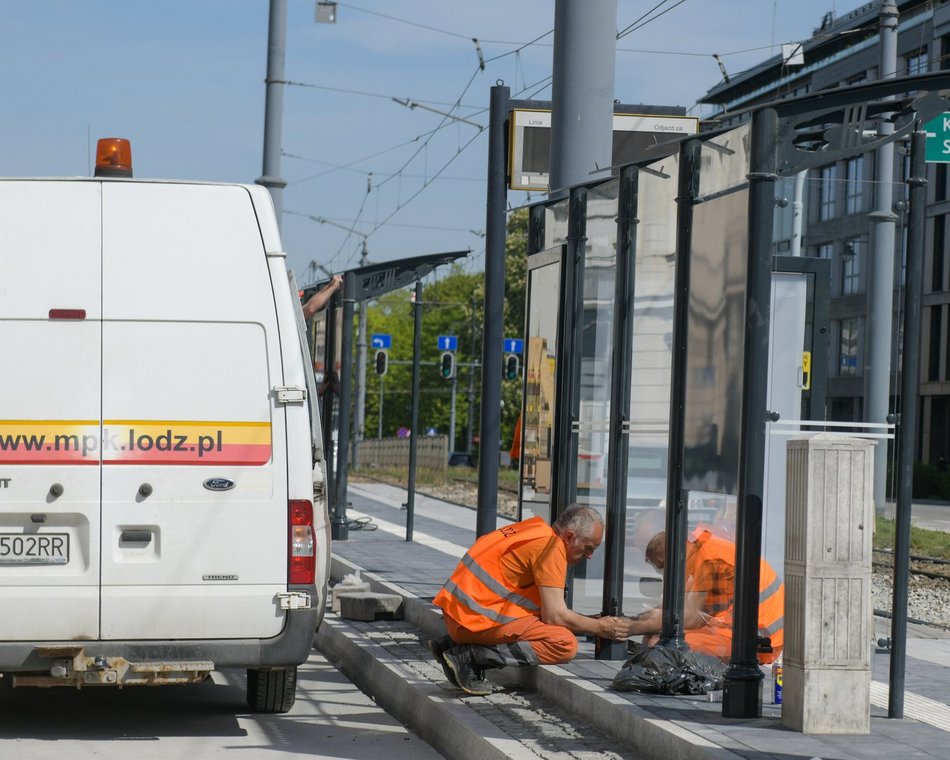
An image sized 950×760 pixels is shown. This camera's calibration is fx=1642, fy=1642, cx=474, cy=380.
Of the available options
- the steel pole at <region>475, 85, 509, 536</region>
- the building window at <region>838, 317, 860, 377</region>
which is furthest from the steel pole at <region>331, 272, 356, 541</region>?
the building window at <region>838, 317, 860, 377</region>

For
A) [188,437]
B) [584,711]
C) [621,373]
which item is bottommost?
[584,711]

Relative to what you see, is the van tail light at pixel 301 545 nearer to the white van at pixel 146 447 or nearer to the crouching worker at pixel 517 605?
the white van at pixel 146 447

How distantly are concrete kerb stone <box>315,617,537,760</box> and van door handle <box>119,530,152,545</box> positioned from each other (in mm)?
1607

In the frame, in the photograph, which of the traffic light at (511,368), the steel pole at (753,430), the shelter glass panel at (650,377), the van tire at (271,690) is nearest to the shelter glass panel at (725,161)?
the steel pole at (753,430)

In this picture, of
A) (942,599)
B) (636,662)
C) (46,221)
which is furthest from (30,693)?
(942,599)

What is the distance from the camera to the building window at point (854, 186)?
304 inches

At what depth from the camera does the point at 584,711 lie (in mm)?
7469

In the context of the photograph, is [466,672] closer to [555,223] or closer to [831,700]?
[831,700]

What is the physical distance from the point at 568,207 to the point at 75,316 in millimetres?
3392

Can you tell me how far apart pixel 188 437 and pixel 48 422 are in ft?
2.10

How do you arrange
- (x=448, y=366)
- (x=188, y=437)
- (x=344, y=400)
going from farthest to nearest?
Result: 1. (x=448, y=366)
2. (x=344, y=400)
3. (x=188, y=437)

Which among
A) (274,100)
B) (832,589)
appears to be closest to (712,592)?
(832,589)

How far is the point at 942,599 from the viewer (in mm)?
15547

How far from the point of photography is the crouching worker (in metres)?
8.29
